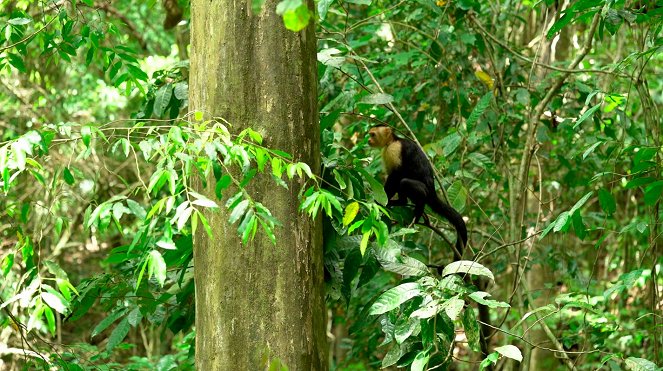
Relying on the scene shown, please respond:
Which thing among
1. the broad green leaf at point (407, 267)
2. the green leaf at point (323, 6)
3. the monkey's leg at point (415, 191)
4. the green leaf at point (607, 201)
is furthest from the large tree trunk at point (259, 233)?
the monkey's leg at point (415, 191)

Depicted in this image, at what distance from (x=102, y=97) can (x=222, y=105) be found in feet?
19.4

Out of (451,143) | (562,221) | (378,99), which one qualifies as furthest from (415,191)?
(562,221)

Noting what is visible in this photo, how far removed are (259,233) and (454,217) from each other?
2.26m

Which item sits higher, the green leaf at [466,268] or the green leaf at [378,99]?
the green leaf at [378,99]

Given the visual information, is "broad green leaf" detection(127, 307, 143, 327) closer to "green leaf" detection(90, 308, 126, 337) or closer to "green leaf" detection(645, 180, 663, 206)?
"green leaf" detection(90, 308, 126, 337)

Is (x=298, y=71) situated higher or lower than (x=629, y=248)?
higher

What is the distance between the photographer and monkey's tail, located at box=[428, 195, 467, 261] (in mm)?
4250

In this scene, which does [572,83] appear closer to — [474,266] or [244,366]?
[474,266]

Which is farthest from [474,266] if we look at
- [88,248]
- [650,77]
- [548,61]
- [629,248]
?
[88,248]

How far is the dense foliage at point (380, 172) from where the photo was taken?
2.19 m

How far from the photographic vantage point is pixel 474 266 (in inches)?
103

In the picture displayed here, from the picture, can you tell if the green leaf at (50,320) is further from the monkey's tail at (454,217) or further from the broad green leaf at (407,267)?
the monkey's tail at (454,217)

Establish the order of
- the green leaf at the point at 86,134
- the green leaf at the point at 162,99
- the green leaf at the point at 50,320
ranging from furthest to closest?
the green leaf at the point at 162,99, the green leaf at the point at 86,134, the green leaf at the point at 50,320

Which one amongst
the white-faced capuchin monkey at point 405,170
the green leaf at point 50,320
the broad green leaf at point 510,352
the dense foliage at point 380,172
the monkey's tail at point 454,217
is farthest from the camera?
the white-faced capuchin monkey at point 405,170
